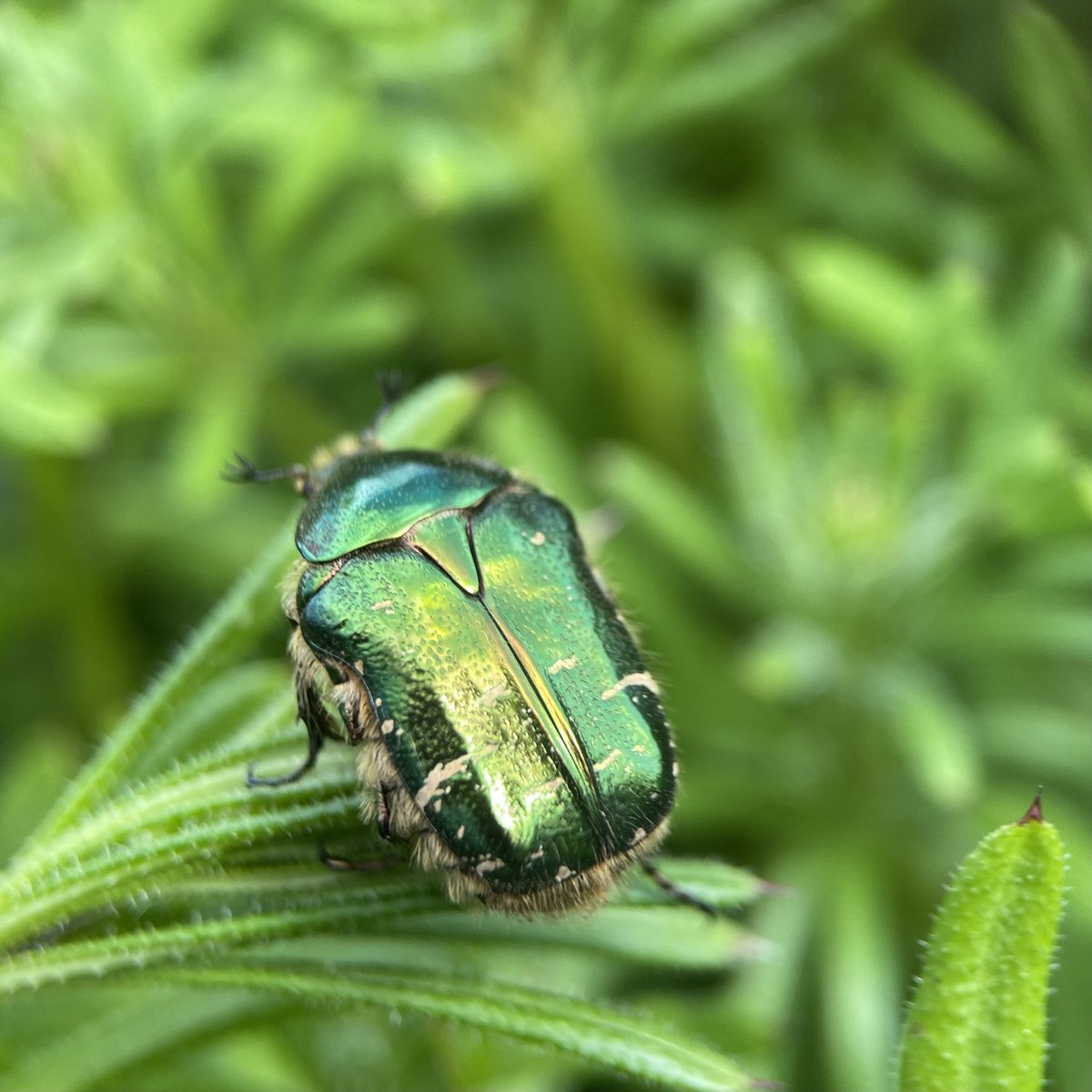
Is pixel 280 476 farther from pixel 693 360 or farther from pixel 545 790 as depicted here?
pixel 693 360

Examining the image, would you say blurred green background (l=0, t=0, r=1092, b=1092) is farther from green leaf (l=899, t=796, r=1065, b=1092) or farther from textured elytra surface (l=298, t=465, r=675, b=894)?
green leaf (l=899, t=796, r=1065, b=1092)

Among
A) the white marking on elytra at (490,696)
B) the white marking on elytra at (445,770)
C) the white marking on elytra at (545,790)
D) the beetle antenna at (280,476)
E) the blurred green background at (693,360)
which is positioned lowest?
the white marking on elytra at (445,770)

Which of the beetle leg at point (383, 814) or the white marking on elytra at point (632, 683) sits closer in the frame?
the beetle leg at point (383, 814)

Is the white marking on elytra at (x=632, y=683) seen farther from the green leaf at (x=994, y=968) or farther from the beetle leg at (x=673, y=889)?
the green leaf at (x=994, y=968)

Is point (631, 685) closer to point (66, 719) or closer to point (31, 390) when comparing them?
point (31, 390)

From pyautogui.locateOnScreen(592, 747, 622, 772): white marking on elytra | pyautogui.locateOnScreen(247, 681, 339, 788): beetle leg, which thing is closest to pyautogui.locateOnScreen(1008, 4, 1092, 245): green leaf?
pyautogui.locateOnScreen(592, 747, 622, 772): white marking on elytra

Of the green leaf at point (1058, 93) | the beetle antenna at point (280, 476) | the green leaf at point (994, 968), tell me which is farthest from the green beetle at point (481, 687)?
the green leaf at point (1058, 93)
